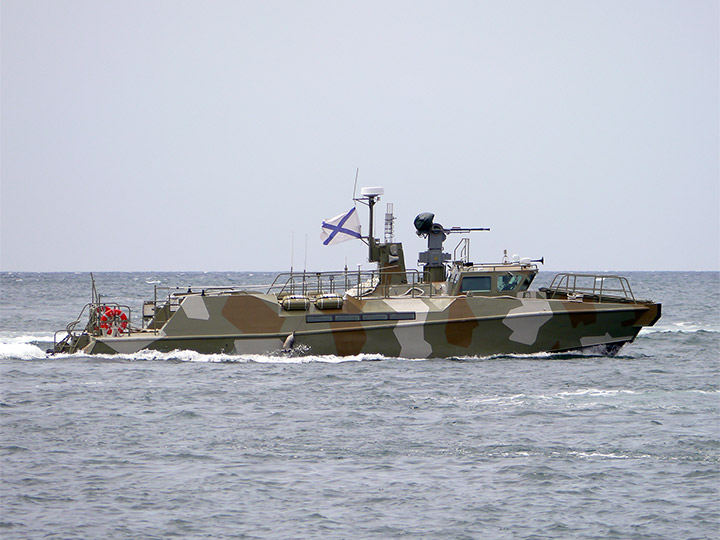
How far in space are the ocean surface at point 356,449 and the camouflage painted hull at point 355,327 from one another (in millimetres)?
347

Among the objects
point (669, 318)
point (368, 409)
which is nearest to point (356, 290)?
point (368, 409)

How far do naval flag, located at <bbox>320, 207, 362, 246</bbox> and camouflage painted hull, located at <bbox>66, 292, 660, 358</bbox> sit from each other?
2.72 m

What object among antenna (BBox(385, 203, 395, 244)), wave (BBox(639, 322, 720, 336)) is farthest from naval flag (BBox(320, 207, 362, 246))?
wave (BBox(639, 322, 720, 336))

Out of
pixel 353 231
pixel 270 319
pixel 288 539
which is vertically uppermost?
pixel 353 231

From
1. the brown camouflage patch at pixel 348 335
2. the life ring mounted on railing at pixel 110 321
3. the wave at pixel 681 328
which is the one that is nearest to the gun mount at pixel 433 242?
the brown camouflage patch at pixel 348 335

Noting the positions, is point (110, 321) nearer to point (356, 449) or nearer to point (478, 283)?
point (478, 283)

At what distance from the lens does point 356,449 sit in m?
14.6

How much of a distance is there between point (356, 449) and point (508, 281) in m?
10.6

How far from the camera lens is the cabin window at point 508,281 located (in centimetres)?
2427

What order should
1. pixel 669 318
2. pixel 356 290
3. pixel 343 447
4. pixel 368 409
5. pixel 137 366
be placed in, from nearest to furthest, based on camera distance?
pixel 343 447 < pixel 368 409 < pixel 137 366 < pixel 356 290 < pixel 669 318

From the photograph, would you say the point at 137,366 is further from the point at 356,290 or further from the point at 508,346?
the point at 508,346

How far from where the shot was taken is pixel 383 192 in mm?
26047

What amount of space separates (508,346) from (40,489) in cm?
1327

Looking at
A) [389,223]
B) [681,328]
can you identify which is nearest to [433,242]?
[389,223]
